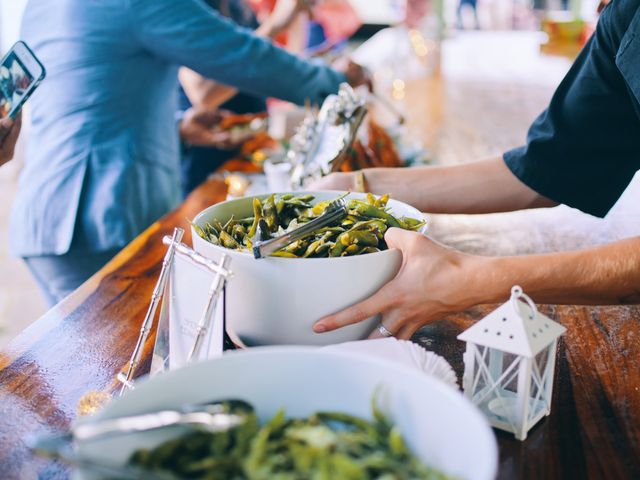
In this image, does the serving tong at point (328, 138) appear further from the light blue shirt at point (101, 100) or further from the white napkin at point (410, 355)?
the white napkin at point (410, 355)

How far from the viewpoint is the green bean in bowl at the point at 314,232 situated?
31.3 inches

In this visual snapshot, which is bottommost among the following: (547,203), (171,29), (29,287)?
(29,287)

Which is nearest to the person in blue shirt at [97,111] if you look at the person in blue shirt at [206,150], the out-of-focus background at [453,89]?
the out-of-focus background at [453,89]

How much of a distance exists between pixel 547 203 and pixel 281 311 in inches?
27.9

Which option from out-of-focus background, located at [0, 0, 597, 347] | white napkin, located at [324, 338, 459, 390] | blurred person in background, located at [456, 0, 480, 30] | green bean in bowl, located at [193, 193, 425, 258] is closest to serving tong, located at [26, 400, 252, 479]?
white napkin, located at [324, 338, 459, 390]

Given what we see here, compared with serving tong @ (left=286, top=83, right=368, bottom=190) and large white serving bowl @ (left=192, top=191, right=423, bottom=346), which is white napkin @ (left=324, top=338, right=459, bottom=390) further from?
serving tong @ (left=286, top=83, right=368, bottom=190)

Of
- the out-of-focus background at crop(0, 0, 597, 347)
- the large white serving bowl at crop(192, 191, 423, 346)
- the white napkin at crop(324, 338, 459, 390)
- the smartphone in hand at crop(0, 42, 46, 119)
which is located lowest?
the out-of-focus background at crop(0, 0, 597, 347)

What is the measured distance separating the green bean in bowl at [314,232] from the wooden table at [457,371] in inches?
6.6

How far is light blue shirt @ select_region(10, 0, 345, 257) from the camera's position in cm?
175

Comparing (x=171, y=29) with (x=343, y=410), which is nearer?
(x=343, y=410)

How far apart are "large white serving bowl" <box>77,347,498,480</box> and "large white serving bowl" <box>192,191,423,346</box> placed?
206 millimetres

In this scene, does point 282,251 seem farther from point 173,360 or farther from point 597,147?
point 597,147

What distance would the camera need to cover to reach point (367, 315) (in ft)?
2.55

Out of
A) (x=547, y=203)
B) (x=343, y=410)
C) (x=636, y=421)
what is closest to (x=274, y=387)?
(x=343, y=410)
